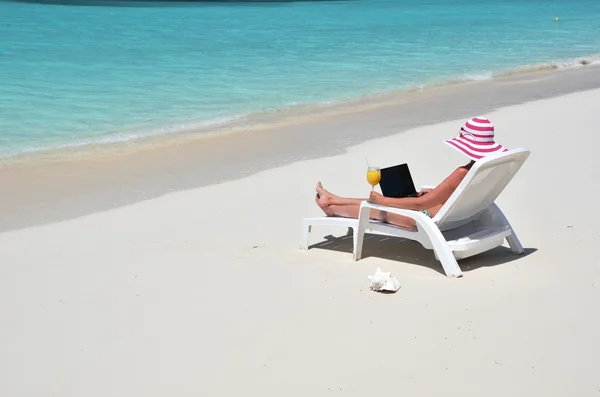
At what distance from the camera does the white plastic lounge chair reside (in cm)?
502

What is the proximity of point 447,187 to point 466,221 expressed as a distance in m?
0.37

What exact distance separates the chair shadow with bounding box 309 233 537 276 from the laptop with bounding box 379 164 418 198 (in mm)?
385

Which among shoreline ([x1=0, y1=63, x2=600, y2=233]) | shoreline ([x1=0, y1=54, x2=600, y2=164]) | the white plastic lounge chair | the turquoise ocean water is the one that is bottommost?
the turquoise ocean water

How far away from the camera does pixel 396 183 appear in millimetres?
5656

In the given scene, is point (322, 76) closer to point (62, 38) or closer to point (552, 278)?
point (62, 38)

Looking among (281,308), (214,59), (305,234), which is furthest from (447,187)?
(214,59)

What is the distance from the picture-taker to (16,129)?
11539 mm

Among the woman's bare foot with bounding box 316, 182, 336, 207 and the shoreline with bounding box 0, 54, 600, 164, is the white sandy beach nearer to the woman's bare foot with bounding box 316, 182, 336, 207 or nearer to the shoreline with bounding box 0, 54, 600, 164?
the woman's bare foot with bounding box 316, 182, 336, 207

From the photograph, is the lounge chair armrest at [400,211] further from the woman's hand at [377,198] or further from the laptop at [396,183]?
the laptop at [396,183]

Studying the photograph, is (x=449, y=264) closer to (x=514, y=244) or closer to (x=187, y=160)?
(x=514, y=244)

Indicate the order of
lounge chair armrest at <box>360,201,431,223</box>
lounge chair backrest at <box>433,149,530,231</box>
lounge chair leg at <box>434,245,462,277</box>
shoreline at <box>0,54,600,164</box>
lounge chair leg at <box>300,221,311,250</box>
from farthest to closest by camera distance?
shoreline at <box>0,54,600,164</box>, lounge chair leg at <box>300,221,311,250</box>, lounge chair armrest at <box>360,201,431,223</box>, lounge chair leg at <box>434,245,462,277</box>, lounge chair backrest at <box>433,149,530,231</box>

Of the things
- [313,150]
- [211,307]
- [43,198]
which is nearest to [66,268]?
[211,307]

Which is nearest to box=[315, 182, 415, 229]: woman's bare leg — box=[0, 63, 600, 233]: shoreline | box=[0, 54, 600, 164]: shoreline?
box=[0, 63, 600, 233]: shoreline

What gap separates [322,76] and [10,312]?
12422 millimetres
